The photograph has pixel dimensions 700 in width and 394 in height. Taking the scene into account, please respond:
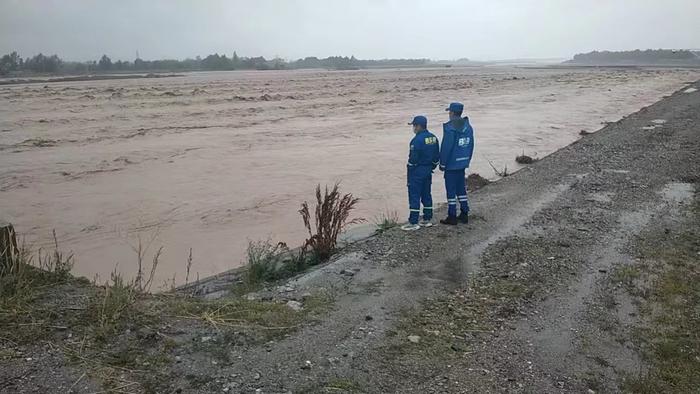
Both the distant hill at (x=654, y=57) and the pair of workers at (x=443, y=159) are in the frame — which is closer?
the pair of workers at (x=443, y=159)

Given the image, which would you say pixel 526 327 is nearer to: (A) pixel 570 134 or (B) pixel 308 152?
(B) pixel 308 152

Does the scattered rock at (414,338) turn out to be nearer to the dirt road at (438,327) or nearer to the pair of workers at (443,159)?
the dirt road at (438,327)

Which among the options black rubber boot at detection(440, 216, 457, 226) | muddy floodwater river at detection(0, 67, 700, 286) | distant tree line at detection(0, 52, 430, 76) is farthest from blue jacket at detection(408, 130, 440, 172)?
distant tree line at detection(0, 52, 430, 76)

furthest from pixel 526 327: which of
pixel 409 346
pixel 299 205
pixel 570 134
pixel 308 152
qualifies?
pixel 570 134

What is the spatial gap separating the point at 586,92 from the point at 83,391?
1919 inches

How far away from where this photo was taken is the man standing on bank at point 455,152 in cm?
809

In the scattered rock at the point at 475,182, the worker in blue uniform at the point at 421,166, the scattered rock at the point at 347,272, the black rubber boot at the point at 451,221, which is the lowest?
the scattered rock at the point at 475,182

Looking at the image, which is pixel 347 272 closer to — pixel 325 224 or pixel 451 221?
pixel 325 224

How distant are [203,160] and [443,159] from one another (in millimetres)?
10556

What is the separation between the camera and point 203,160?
17062mm

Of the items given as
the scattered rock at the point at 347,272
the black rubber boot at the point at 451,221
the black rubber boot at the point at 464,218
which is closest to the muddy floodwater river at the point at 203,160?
the black rubber boot at the point at 464,218

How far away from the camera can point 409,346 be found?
4.81m

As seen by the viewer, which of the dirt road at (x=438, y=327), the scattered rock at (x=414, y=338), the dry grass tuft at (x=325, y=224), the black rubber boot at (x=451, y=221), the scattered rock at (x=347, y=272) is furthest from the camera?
the black rubber boot at (x=451, y=221)

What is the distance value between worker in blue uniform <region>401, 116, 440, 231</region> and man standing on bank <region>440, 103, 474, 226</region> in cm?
15
